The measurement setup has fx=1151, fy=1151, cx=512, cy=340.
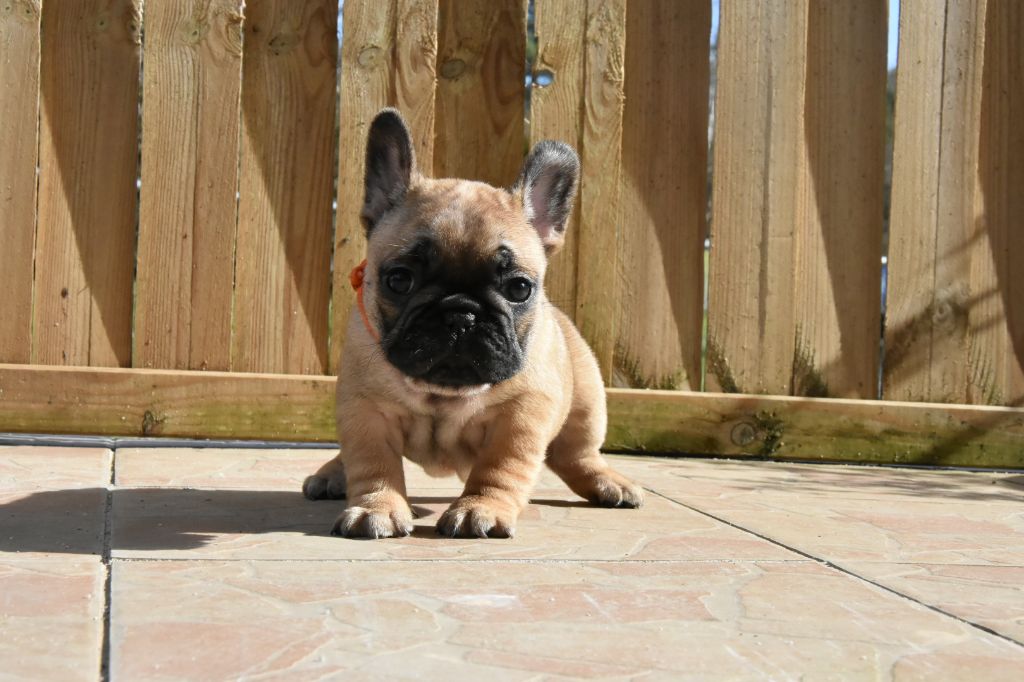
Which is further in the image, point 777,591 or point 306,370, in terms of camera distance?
point 306,370

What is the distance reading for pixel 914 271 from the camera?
593 cm

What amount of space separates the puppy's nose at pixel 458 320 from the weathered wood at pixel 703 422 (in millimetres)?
2367

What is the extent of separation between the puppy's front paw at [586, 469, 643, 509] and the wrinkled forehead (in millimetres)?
873

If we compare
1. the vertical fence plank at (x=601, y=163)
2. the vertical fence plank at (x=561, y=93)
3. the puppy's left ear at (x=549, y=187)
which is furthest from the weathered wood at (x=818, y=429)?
the puppy's left ear at (x=549, y=187)

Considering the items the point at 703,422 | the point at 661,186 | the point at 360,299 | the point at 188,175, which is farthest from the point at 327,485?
the point at 661,186

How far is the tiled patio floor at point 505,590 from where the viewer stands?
2.12m

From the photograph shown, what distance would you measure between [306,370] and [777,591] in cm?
343

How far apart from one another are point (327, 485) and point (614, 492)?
1.06m

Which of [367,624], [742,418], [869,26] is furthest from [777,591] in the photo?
[869,26]

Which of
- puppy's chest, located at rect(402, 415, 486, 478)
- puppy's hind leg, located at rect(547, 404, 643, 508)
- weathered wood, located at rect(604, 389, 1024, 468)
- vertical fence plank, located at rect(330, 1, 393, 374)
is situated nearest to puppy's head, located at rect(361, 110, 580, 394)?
puppy's chest, located at rect(402, 415, 486, 478)

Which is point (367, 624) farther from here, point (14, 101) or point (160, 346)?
point (14, 101)

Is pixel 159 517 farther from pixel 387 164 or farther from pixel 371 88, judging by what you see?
pixel 371 88

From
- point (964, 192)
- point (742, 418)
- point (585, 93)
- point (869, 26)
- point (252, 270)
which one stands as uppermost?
point (869, 26)

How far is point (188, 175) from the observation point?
5582mm
